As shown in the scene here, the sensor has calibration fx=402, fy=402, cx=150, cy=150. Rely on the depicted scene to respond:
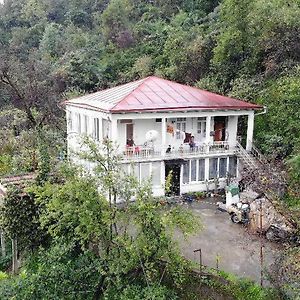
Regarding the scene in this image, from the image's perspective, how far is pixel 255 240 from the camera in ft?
49.4

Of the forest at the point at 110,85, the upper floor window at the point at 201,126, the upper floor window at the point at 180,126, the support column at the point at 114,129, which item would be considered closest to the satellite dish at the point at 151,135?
the support column at the point at 114,129

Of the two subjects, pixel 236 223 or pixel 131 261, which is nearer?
pixel 131 261

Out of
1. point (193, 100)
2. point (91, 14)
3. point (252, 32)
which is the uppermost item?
point (91, 14)

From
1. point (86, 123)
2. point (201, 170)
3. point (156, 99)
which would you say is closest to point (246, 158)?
point (201, 170)

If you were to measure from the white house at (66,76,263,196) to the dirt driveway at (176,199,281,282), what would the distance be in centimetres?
376

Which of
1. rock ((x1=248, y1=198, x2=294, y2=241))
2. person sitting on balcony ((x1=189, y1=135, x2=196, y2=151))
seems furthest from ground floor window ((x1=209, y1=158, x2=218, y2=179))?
rock ((x1=248, y1=198, x2=294, y2=241))

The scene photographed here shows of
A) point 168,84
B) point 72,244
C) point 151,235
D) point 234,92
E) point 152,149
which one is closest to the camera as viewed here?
point 151,235

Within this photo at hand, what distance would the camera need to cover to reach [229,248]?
47.8ft

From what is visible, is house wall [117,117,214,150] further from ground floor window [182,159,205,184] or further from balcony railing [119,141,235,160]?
ground floor window [182,159,205,184]

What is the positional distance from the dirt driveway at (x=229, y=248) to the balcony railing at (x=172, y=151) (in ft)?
13.1

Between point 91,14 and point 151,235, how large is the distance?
1914 inches

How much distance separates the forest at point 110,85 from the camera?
1180 cm

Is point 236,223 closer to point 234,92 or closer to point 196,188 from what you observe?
point 196,188

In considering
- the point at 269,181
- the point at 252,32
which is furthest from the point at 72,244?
the point at 252,32
